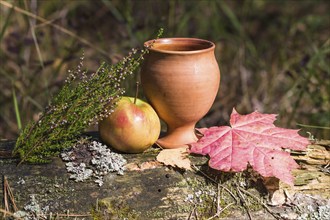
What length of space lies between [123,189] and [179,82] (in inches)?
18.5

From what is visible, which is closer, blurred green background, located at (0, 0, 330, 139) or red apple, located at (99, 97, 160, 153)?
red apple, located at (99, 97, 160, 153)

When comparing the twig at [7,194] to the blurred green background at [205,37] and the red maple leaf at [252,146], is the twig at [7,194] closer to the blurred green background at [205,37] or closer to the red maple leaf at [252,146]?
the red maple leaf at [252,146]

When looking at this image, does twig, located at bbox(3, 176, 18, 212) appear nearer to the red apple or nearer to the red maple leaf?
the red apple

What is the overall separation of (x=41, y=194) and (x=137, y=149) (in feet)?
1.35

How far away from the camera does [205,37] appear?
4.01 meters

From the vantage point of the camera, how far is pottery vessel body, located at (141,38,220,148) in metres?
1.77

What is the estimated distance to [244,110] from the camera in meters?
3.65

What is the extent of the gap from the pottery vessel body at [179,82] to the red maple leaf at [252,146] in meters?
0.11

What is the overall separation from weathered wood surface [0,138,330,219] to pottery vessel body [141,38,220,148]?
22cm

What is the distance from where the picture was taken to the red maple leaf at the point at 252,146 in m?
1.66

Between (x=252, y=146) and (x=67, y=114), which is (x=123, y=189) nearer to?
Result: (x=67, y=114)

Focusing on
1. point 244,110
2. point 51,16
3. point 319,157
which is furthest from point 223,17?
point 319,157

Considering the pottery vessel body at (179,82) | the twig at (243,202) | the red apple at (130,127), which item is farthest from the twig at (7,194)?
the twig at (243,202)

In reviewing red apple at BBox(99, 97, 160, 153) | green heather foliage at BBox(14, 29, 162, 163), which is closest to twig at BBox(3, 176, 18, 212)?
green heather foliage at BBox(14, 29, 162, 163)
